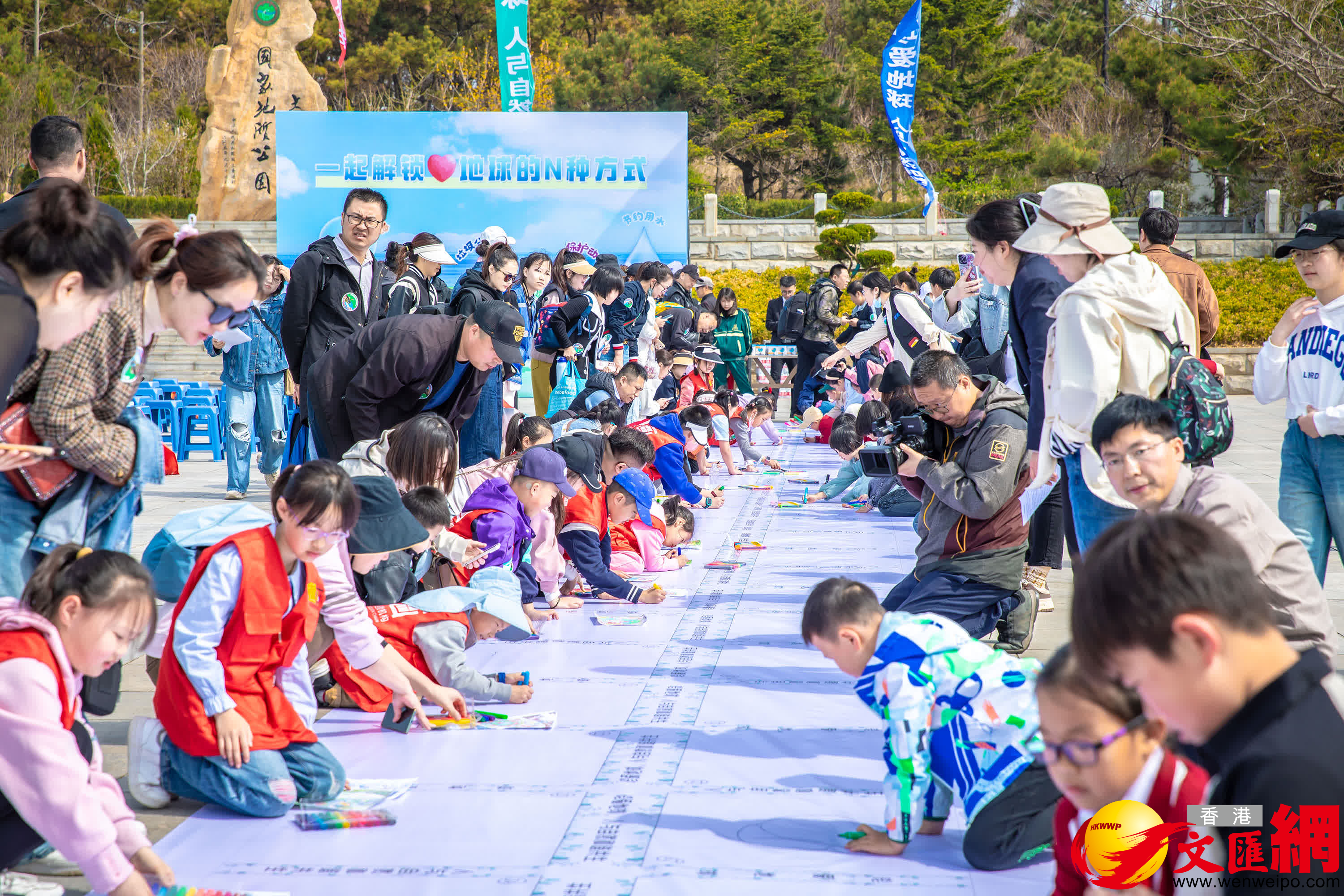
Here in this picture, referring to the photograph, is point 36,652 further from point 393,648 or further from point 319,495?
point 393,648

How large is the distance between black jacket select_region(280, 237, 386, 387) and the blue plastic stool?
4.22m

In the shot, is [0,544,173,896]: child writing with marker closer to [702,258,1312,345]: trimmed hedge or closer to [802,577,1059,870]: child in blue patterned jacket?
[802,577,1059,870]: child in blue patterned jacket

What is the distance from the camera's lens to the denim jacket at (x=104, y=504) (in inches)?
108

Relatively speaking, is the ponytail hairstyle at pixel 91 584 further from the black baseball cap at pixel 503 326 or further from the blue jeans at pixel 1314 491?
the blue jeans at pixel 1314 491

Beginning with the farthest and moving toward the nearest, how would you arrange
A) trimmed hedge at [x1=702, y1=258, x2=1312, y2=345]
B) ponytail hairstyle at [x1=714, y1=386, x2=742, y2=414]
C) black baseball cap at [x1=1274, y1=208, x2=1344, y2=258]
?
trimmed hedge at [x1=702, y1=258, x2=1312, y2=345] → ponytail hairstyle at [x1=714, y1=386, x2=742, y2=414] → black baseball cap at [x1=1274, y1=208, x2=1344, y2=258]

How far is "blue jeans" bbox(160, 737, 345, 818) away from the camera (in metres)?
2.80

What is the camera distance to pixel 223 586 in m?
2.79

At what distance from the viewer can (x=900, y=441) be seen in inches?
170

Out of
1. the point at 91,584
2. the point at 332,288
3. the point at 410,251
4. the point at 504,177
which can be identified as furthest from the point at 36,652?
the point at 504,177

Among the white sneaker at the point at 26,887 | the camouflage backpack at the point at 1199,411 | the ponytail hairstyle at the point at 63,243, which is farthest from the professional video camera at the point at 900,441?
the white sneaker at the point at 26,887

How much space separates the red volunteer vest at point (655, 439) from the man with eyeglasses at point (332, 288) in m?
1.99

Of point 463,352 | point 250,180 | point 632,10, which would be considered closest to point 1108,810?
point 463,352

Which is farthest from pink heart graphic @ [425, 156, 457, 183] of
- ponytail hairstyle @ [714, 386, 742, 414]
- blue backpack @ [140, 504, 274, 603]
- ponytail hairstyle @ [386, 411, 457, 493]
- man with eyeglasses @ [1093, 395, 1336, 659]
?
man with eyeglasses @ [1093, 395, 1336, 659]

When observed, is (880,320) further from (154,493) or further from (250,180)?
(250,180)
